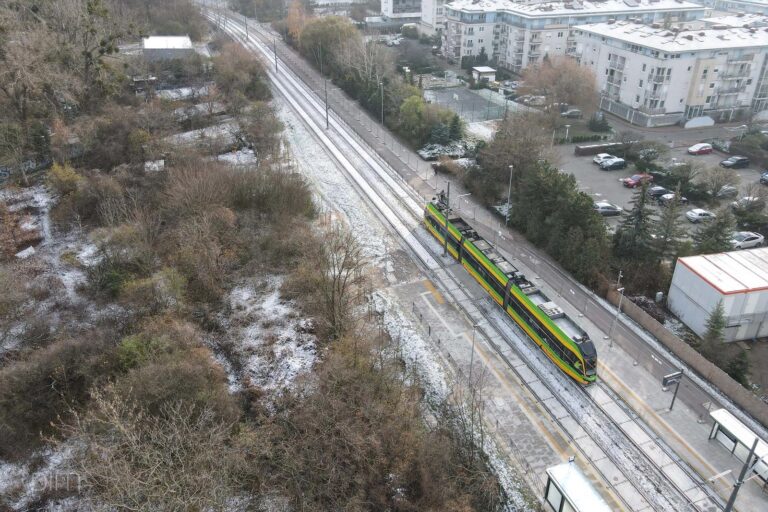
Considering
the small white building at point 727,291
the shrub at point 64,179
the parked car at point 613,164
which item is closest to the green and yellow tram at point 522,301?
the small white building at point 727,291

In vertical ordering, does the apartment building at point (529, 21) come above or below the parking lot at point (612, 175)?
above

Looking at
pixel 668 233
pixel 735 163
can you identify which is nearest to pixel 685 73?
pixel 735 163

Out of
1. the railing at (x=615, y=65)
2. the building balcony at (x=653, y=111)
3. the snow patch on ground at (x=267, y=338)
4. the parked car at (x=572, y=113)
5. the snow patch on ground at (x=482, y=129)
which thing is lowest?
the snow patch on ground at (x=267, y=338)

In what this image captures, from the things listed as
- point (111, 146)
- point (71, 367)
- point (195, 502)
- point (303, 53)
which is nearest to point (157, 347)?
point (71, 367)

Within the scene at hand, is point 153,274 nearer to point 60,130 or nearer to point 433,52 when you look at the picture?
point 60,130

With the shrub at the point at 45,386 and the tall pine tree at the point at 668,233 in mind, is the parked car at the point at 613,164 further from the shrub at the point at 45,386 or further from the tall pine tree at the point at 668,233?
the shrub at the point at 45,386
